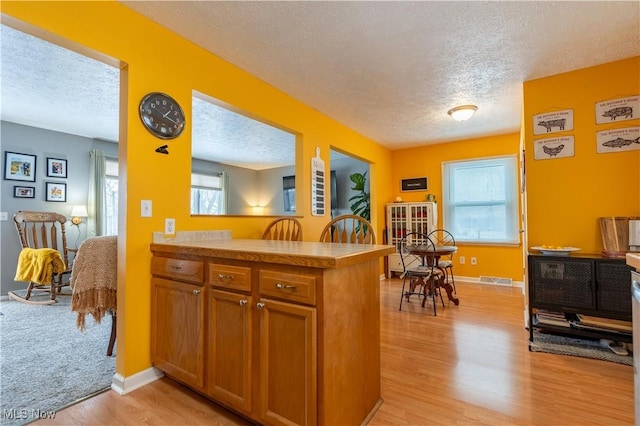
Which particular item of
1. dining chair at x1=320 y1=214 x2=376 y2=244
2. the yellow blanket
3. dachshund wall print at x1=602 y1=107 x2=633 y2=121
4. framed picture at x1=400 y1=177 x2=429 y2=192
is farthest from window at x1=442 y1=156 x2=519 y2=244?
the yellow blanket

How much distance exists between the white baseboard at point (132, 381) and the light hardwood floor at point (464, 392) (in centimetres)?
4

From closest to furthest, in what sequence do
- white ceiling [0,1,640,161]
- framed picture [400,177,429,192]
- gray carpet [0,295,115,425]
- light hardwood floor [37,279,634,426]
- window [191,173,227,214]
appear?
1. light hardwood floor [37,279,634,426]
2. gray carpet [0,295,115,425]
3. white ceiling [0,1,640,161]
4. framed picture [400,177,429,192]
5. window [191,173,227,214]

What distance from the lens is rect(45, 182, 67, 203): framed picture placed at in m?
4.28

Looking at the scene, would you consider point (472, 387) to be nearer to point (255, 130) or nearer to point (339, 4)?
point (339, 4)

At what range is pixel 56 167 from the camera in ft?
14.3

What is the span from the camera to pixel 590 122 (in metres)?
2.51

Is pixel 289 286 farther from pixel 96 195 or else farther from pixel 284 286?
pixel 96 195

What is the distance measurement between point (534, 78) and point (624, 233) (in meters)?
1.53

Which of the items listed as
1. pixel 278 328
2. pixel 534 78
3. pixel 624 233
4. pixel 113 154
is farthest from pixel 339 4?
pixel 113 154

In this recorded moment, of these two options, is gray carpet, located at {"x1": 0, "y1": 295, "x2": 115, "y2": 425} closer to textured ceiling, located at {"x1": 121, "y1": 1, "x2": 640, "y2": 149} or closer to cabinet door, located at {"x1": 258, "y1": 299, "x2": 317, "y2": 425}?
cabinet door, located at {"x1": 258, "y1": 299, "x2": 317, "y2": 425}

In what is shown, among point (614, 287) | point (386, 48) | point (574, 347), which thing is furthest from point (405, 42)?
point (574, 347)

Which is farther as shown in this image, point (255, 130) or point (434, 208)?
point (434, 208)

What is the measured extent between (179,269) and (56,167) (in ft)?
13.7

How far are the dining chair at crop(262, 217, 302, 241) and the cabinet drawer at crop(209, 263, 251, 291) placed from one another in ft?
3.65
